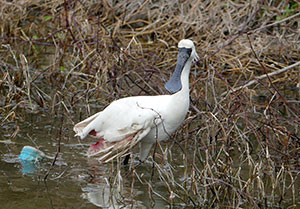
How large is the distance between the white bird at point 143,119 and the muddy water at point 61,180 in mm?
233

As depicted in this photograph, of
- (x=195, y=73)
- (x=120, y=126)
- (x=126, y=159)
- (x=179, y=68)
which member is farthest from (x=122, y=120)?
(x=195, y=73)

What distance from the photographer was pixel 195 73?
7328 millimetres

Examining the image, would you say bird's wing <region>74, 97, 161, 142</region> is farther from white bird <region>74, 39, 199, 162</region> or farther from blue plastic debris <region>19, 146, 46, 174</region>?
blue plastic debris <region>19, 146, 46, 174</region>

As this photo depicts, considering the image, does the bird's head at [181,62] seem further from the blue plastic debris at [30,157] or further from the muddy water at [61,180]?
the blue plastic debris at [30,157]

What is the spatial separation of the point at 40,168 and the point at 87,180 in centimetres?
50

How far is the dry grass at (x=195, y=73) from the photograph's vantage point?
18.4ft

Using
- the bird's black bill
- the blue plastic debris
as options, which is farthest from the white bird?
the blue plastic debris

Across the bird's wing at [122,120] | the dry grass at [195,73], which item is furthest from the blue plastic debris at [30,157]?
the dry grass at [195,73]

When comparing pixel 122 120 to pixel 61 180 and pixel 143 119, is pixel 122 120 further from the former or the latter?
pixel 61 180

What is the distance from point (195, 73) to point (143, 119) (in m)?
1.70

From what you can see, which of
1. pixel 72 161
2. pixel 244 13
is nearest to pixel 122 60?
pixel 72 161

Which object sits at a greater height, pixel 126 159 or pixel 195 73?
pixel 195 73

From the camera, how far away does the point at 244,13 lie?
995 centimetres

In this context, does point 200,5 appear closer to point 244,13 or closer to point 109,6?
point 244,13
